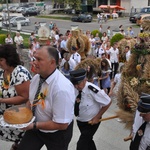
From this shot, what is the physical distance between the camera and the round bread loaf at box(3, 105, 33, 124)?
97.7 inches

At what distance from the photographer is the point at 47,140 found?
2.71 metres

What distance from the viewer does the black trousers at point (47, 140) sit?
266 cm

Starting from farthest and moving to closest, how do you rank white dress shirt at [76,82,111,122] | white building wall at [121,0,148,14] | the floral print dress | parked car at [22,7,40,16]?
1. parked car at [22,7,40,16]
2. white building wall at [121,0,148,14]
3. white dress shirt at [76,82,111,122]
4. the floral print dress

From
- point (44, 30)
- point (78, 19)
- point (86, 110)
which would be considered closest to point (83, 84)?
point (86, 110)

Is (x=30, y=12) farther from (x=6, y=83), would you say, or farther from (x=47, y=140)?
(x=47, y=140)

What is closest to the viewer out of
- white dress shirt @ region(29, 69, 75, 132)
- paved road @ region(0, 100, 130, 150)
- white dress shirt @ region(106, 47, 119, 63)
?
white dress shirt @ region(29, 69, 75, 132)

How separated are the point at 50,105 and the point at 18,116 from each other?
1.02 ft

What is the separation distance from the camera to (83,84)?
3.49m

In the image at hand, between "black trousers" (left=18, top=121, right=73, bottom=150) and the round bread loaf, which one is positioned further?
"black trousers" (left=18, top=121, right=73, bottom=150)

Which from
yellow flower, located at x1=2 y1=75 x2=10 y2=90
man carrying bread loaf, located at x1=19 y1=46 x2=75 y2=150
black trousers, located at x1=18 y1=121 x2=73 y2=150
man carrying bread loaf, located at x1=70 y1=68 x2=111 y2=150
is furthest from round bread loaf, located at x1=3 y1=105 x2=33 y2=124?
man carrying bread loaf, located at x1=70 y1=68 x2=111 y2=150

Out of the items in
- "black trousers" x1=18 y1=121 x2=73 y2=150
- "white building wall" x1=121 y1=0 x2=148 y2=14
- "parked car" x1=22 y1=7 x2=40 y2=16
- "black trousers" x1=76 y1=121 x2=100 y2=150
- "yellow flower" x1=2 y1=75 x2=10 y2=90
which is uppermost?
"white building wall" x1=121 y1=0 x2=148 y2=14

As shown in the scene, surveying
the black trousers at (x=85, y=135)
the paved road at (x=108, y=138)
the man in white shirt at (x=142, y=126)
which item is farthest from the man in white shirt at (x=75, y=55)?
the man in white shirt at (x=142, y=126)

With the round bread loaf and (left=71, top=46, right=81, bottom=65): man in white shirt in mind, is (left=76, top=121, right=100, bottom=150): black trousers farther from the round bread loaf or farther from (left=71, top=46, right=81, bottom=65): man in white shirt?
(left=71, top=46, right=81, bottom=65): man in white shirt

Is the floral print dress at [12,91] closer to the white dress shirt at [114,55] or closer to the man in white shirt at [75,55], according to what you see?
the man in white shirt at [75,55]
